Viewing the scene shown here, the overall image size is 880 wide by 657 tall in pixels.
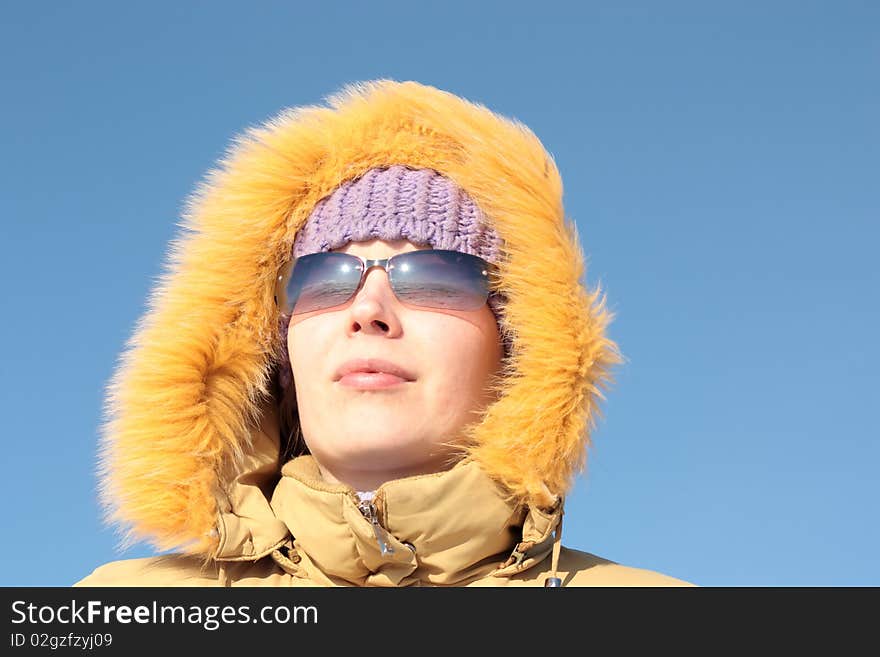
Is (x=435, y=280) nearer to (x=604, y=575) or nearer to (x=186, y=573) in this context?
(x=604, y=575)

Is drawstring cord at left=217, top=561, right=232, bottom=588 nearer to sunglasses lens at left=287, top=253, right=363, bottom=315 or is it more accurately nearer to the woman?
the woman

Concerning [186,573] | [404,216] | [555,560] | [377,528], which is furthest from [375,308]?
[186,573]

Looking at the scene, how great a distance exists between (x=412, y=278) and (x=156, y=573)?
1284 millimetres

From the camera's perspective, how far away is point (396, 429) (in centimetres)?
303

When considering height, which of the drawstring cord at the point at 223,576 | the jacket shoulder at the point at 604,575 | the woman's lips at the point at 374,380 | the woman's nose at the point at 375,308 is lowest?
the jacket shoulder at the point at 604,575

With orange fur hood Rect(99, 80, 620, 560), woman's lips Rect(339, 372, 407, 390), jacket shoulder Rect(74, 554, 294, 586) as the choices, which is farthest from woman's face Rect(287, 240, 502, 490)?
jacket shoulder Rect(74, 554, 294, 586)

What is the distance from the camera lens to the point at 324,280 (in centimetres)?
321

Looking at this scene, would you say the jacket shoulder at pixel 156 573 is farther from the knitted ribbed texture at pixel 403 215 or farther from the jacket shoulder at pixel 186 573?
the knitted ribbed texture at pixel 403 215

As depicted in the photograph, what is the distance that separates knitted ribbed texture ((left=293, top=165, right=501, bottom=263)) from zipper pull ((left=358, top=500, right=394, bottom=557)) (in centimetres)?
86

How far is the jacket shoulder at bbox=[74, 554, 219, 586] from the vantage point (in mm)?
3178

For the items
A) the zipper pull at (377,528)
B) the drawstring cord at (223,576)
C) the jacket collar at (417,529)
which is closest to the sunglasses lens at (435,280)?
the jacket collar at (417,529)

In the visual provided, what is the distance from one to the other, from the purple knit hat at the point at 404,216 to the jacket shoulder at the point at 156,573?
112 centimetres

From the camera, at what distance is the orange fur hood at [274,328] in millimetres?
3098
